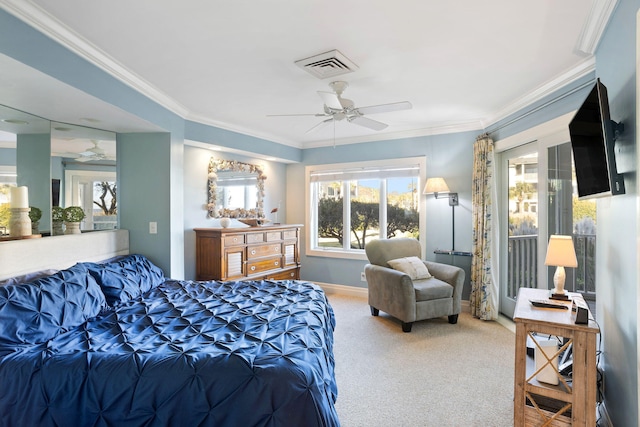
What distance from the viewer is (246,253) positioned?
4.51 meters

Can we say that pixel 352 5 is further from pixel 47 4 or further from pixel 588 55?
pixel 588 55

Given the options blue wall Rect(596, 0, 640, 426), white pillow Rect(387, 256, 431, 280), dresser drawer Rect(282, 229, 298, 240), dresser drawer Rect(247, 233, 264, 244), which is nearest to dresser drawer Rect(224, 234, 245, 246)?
dresser drawer Rect(247, 233, 264, 244)

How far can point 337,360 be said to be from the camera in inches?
124

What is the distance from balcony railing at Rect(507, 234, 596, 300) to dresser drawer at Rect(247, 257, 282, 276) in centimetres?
309

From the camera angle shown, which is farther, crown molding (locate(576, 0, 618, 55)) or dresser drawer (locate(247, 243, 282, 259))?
dresser drawer (locate(247, 243, 282, 259))

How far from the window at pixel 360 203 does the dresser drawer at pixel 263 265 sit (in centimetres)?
89

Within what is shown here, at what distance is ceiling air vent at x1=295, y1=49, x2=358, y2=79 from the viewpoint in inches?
97.0

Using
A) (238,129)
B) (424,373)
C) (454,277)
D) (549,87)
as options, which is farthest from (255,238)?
(549,87)

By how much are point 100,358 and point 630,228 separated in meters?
2.73

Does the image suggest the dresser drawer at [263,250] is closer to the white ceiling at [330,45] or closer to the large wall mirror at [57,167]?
the large wall mirror at [57,167]

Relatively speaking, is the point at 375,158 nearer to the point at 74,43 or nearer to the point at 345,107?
the point at 345,107

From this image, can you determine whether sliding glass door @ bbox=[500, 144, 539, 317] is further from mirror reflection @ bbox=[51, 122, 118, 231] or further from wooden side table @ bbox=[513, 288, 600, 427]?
mirror reflection @ bbox=[51, 122, 118, 231]

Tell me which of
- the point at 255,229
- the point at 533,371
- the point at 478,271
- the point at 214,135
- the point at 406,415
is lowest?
the point at 406,415

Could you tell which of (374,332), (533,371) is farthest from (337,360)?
(533,371)
